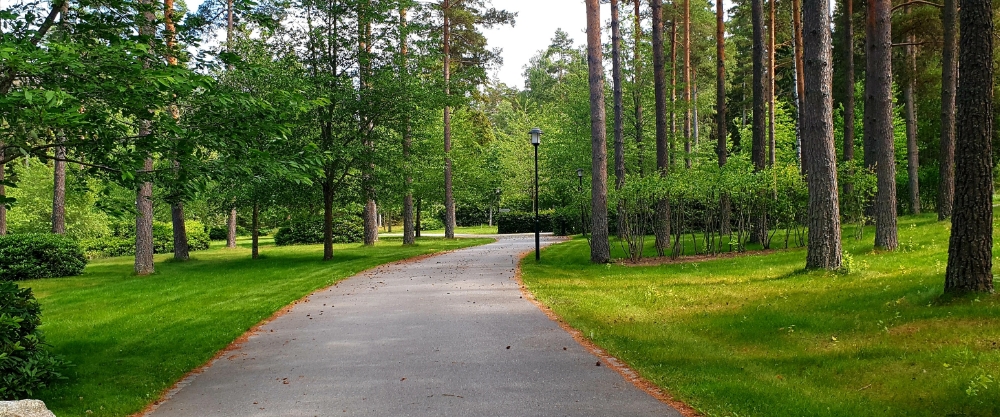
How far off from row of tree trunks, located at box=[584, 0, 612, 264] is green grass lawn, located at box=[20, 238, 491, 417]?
6.12 m

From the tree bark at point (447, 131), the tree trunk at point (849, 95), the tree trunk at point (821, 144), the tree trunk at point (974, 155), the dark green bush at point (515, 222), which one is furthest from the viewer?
the dark green bush at point (515, 222)

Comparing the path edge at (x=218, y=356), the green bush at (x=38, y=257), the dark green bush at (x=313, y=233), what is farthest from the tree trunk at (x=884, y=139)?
the dark green bush at (x=313, y=233)

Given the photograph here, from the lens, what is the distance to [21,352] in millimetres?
5672

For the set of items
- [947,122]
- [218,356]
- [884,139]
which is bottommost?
[218,356]

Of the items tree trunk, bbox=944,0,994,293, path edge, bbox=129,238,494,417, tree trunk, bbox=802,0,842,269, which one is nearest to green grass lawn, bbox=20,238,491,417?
path edge, bbox=129,238,494,417

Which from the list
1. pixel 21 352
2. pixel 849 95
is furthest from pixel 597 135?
pixel 21 352

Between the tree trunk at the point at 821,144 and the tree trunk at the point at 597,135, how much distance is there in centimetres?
530

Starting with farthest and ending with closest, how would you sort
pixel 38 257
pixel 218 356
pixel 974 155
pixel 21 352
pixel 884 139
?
1. pixel 38 257
2. pixel 884 139
3. pixel 218 356
4. pixel 974 155
5. pixel 21 352

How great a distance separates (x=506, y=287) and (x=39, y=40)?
816cm

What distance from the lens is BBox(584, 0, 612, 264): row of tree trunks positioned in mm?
15555

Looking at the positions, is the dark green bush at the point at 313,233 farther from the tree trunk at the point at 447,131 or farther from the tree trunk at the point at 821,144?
the tree trunk at the point at 821,144

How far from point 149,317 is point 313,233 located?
2441 centimetres

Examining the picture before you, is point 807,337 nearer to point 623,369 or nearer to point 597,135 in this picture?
point 623,369

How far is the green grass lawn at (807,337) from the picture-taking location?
4695 mm
